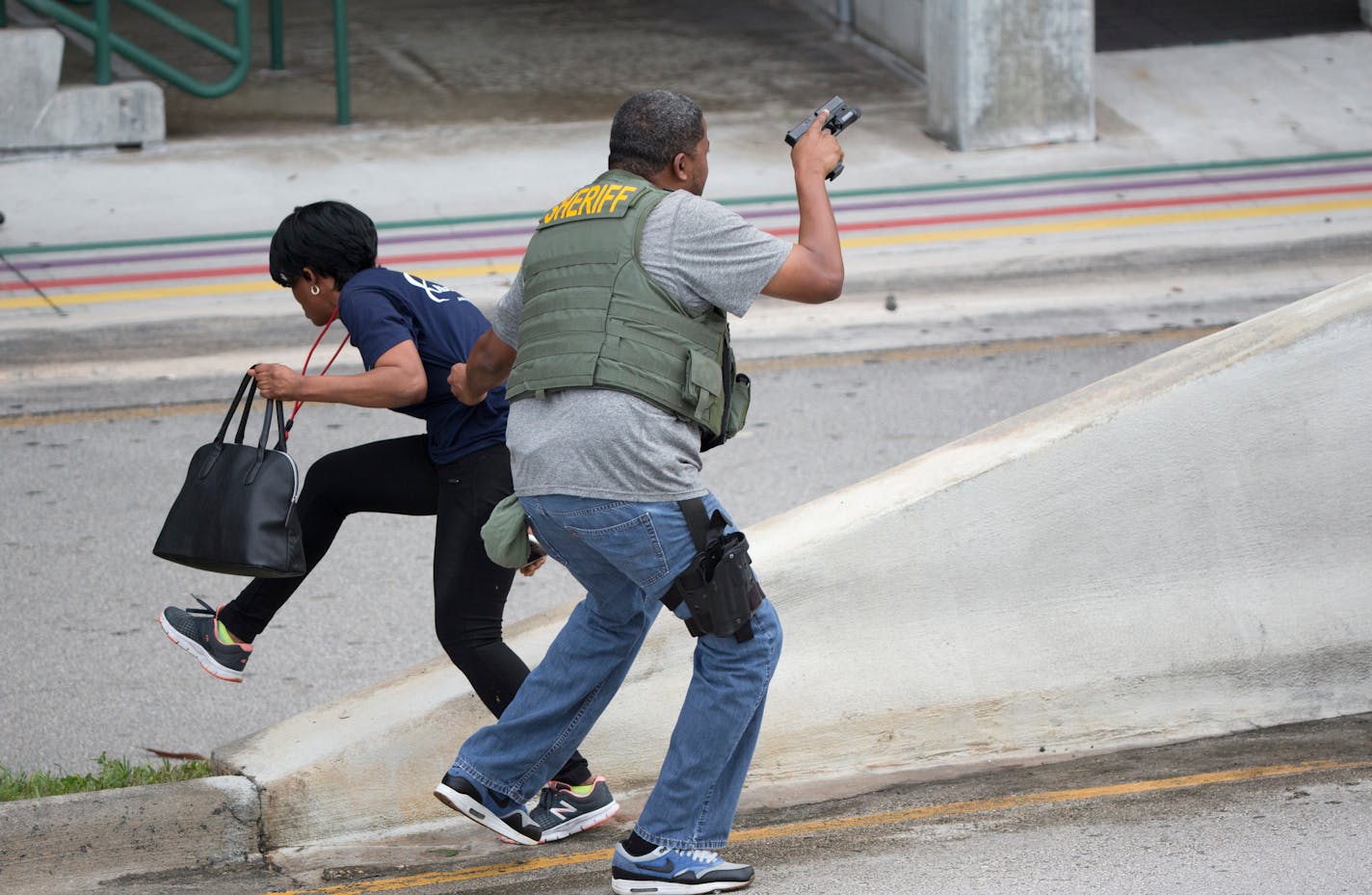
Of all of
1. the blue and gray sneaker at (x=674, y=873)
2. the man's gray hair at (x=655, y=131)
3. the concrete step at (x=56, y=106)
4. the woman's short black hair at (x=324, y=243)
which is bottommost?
the blue and gray sneaker at (x=674, y=873)

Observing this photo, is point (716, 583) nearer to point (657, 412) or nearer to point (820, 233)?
point (657, 412)

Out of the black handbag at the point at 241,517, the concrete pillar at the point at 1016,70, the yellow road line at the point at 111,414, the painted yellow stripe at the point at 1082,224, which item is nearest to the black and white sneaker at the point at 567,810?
the black handbag at the point at 241,517

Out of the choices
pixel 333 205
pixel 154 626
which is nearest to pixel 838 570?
pixel 333 205

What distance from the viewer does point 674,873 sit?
3684 mm

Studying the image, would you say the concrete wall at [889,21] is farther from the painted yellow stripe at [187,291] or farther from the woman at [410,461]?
the woman at [410,461]

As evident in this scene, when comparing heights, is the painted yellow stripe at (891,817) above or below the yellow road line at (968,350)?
above

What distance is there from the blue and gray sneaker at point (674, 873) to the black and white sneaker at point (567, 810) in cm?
36

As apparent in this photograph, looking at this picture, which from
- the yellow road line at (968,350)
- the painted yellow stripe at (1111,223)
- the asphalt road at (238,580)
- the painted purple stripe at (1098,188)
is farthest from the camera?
the painted purple stripe at (1098,188)

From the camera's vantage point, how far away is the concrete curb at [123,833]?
3967mm

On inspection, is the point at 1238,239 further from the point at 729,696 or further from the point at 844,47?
the point at 729,696

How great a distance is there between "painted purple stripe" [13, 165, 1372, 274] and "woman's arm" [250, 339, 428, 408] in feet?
21.7

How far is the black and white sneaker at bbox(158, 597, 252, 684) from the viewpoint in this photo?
14.5ft

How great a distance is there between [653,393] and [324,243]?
3.70 feet

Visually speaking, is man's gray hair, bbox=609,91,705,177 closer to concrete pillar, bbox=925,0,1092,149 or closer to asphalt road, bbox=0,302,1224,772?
asphalt road, bbox=0,302,1224,772
